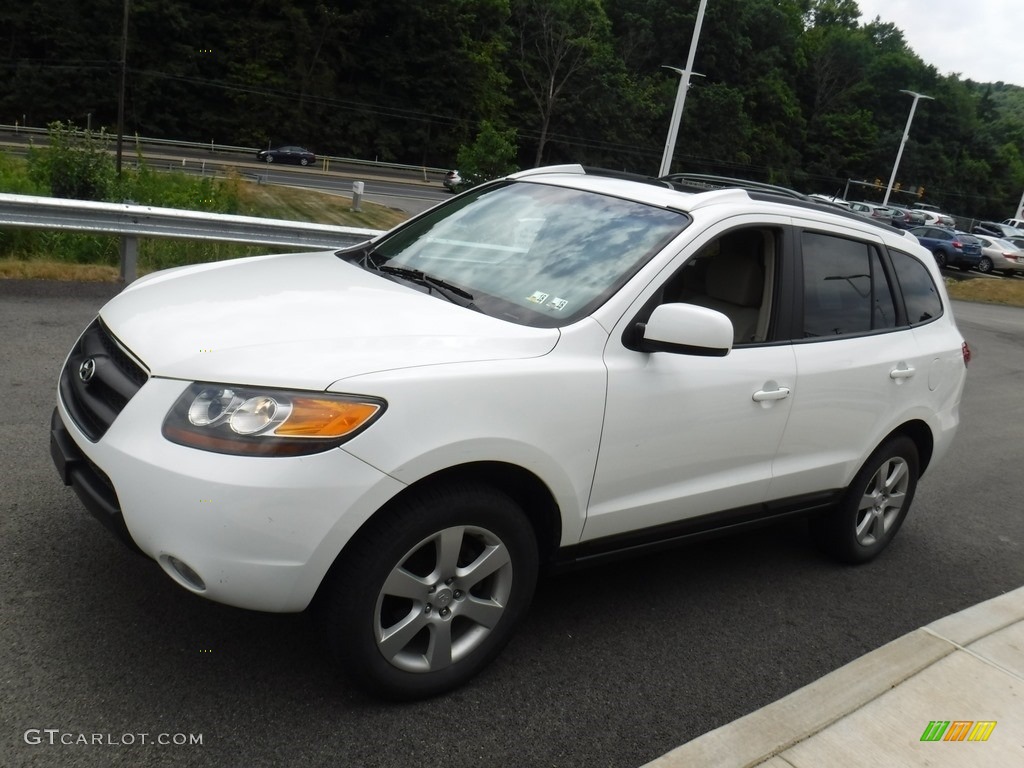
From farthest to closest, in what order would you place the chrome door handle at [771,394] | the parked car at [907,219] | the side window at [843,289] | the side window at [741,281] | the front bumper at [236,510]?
the parked car at [907,219] < the side window at [843,289] < the side window at [741,281] < the chrome door handle at [771,394] < the front bumper at [236,510]

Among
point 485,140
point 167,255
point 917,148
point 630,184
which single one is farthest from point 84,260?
point 917,148

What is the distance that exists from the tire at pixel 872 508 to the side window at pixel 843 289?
687mm

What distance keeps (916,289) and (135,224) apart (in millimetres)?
6667

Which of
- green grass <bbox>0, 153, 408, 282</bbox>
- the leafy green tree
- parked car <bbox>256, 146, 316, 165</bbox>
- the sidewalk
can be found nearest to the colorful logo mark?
the sidewalk

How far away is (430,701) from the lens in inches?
125

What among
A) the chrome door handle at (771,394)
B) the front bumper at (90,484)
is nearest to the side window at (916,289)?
the chrome door handle at (771,394)

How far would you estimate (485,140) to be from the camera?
3409 centimetres

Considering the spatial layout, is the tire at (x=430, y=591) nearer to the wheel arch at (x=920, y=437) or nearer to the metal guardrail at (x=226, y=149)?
the wheel arch at (x=920, y=437)

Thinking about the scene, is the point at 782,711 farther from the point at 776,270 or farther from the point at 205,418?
the point at 205,418

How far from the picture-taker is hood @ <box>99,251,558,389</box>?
2846mm

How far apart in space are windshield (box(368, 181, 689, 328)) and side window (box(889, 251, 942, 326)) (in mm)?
1674

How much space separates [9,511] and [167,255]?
6.93 metres

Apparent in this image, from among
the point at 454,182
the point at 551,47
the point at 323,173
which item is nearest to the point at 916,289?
the point at 454,182

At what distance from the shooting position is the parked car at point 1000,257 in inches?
1407
